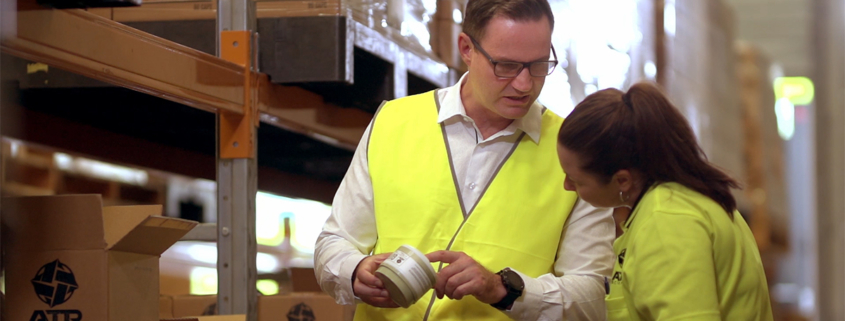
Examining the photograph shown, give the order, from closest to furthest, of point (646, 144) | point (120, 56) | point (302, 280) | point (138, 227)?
1. point (646, 144)
2. point (138, 227)
3. point (120, 56)
4. point (302, 280)

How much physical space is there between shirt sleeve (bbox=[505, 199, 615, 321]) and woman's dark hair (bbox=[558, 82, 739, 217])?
0.36m

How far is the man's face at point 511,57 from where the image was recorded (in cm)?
225

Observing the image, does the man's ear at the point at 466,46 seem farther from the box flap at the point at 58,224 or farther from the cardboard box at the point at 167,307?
the cardboard box at the point at 167,307

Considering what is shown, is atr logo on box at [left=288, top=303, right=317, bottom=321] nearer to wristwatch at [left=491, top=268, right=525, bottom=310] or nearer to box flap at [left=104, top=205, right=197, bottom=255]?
box flap at [left=104, top=205, right=197, bottom=255]

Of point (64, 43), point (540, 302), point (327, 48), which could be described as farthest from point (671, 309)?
Result: point (327, 48)

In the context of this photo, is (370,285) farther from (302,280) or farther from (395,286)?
(302,280)

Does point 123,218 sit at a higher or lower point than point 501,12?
lower

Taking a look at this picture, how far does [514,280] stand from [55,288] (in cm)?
98

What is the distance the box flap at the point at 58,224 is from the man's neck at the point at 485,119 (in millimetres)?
954

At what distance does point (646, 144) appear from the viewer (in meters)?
1.89

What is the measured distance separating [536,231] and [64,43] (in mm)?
1156

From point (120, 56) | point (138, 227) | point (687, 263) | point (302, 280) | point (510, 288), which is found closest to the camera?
point (687, 263)

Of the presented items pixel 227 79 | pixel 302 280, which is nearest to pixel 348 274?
pixel 227 79

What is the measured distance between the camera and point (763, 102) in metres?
13.7
